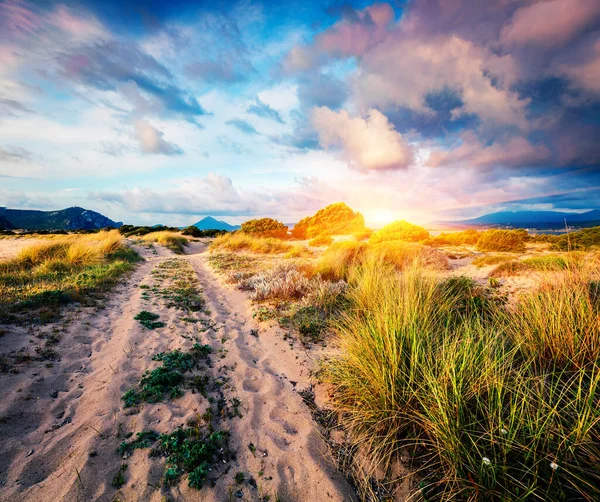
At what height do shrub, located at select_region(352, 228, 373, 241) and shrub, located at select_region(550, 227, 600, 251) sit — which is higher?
shrub, located at select_region(550, 227, 600, 251)

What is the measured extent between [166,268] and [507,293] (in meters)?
13.6

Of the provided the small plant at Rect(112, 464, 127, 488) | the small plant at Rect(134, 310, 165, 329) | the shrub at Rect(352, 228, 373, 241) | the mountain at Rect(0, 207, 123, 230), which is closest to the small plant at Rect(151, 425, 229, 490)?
the small plant at Rect(112, 464, 127, 488)

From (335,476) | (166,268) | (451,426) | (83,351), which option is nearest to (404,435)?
(451,426)

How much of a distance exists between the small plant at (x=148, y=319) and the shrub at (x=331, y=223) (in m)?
24.5

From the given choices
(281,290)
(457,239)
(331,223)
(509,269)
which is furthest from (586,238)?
(331,223)

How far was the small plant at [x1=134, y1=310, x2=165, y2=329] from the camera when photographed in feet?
17.8

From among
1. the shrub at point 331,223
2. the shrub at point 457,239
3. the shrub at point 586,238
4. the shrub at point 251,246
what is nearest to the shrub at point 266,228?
the shrub at point 331,223

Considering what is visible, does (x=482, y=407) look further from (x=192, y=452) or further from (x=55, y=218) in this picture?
(x=55, y=218)

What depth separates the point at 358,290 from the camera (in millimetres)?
6340

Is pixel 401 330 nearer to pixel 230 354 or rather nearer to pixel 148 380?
pixel 230 354

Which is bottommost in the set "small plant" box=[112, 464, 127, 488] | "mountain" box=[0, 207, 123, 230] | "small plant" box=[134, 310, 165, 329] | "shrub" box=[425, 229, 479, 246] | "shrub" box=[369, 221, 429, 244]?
"shrub" box=[425, 229, 479, 246]

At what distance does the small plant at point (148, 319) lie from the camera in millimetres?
5422

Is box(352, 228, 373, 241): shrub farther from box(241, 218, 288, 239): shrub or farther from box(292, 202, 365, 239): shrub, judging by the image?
box(241, 218, 288, 239): shrub

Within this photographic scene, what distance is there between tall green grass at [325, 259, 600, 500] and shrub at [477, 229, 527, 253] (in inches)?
592
